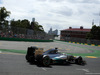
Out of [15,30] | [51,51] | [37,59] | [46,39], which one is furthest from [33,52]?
[46,39]

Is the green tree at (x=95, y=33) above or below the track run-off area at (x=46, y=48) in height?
above

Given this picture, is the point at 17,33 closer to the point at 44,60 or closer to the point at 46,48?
the point at 46,48

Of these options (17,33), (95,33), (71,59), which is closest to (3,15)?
(17,33)

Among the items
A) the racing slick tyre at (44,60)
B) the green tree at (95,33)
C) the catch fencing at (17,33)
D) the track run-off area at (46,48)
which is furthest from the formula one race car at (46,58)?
the green tree at (95,33)

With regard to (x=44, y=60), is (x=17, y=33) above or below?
above

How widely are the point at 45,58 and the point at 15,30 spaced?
1085 inches

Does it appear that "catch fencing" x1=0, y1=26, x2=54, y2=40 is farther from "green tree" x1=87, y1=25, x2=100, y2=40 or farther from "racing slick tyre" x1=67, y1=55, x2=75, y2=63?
"green tree" x1=87, y1=25, x2=100, y2=40

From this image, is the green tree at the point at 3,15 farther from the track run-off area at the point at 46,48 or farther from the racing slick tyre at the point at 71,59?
the racing slick tyre at the point at 71,59

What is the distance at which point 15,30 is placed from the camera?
37094 millimetres

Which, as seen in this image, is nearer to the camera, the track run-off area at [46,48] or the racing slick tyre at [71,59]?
the racing slick tyre at [71,59]

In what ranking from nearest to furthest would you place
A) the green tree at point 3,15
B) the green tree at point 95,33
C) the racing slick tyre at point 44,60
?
the racing slick tyre at point 44,60, the green tree at point 3,15, the green tree at point 95,33

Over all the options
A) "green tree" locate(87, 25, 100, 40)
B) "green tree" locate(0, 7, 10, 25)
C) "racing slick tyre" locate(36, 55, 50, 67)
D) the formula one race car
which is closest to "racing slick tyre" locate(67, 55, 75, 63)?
the formula one race car

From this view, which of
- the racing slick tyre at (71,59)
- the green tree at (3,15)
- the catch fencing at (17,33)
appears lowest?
the racing slick tyre at (71,59)

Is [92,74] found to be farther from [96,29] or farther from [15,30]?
[96,29]
